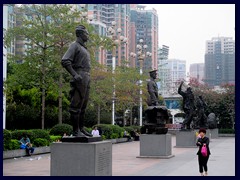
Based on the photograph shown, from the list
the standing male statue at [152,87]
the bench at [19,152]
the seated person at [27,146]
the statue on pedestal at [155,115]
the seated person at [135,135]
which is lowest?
the seated person at [135,135]

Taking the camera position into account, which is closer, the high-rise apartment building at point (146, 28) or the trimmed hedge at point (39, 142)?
the trimmed hedge at point (39, 142)

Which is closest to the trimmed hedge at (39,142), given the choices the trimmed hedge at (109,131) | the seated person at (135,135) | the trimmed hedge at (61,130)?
the trimmed hedge at (61,130)

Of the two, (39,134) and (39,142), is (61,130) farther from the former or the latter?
(39,142)

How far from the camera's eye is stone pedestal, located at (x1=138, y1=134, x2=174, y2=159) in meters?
17.2

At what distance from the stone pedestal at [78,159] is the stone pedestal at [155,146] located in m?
6.99

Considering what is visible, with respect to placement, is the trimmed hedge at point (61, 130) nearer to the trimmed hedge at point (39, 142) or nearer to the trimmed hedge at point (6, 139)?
the trimmed hedge at point (39, 142)

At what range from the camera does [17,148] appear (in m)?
18.4

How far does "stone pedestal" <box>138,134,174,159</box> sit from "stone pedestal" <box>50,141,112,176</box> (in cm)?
699

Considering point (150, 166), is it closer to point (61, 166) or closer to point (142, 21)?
point (61, 166)

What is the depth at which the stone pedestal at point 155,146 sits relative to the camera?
17.2 meters

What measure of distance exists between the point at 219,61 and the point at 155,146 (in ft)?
170

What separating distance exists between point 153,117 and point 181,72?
84547mm

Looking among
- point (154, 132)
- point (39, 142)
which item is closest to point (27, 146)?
point (39, 142)

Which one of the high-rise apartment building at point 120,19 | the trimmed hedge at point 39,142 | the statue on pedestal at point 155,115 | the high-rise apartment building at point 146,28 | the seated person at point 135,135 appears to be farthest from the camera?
the high-rise apartment building at point 146,28
